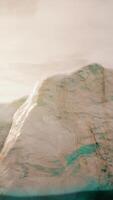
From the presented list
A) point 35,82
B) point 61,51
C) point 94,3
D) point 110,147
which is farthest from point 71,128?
point 94,3

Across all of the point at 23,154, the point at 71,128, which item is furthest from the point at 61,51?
the point at 23,154

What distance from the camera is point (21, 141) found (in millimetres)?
1456

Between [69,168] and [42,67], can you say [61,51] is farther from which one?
[69,168]

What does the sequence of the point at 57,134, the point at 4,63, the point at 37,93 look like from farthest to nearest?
the point at 4,63 → the point at 37,93 → the point at 57,134

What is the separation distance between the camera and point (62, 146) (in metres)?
1.46

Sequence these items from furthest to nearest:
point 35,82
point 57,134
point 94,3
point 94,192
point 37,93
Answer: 1. point 94,3
2. point 35,82
3. point 37,93
4. point 57,134
5. point 94,192

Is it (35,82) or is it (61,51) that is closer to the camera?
(35,82)

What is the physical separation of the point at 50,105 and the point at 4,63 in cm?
68

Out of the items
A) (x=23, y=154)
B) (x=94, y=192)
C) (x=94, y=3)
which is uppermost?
(x=94, y=3)

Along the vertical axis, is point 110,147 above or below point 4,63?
below

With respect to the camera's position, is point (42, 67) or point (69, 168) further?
point (42, 67)

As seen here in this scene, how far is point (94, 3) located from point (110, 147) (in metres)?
1.23

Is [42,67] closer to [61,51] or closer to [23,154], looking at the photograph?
[61,51]

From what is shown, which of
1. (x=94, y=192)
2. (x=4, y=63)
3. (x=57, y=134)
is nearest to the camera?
(x=94, y=192)
